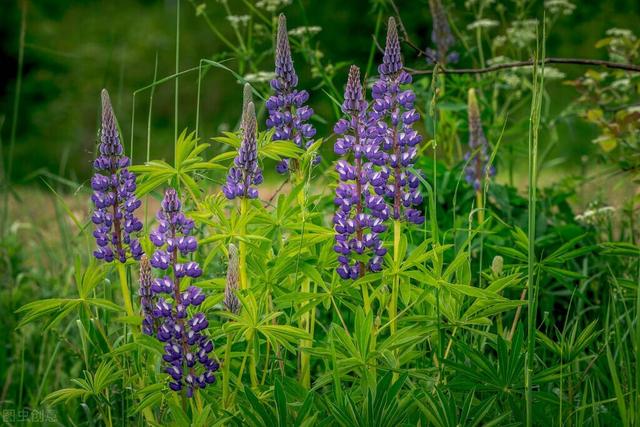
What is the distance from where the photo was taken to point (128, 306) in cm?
237

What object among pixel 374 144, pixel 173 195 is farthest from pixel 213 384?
pixel 374 144

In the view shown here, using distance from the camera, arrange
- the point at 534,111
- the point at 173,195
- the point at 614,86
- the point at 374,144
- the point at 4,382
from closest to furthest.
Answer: the point at 534,111 → the point at 173,195 → the point at 374,144 → the point at 4,382 → the point at 614,86

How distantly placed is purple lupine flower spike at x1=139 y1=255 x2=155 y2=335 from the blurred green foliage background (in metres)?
11.2

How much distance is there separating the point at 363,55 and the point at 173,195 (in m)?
12.4

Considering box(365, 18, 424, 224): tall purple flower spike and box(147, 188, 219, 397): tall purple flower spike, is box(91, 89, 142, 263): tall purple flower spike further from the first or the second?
box(365, 18, 424, 224): tall purple flower spike

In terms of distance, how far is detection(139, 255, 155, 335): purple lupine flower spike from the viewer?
2.20 m

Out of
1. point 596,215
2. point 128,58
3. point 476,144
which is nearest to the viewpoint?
point 476,144

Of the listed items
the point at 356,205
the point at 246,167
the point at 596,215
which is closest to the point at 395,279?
the point at 356,205

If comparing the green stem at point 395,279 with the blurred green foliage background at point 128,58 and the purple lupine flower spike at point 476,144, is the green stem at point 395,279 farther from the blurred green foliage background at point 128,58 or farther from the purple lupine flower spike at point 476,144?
the blurred green foliage background at point 128,58

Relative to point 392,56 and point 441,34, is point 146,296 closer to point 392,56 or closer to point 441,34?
point 392,56

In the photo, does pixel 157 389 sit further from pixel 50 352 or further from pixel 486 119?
pixel 486 119

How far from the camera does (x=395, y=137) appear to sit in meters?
2.34

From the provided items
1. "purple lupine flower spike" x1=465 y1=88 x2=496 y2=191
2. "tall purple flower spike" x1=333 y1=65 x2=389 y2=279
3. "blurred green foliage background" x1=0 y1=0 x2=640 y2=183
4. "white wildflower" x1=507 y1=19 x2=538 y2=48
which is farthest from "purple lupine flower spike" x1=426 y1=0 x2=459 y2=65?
"blurred green foliage background" x1=0 y1=0 x2=640 y2=183

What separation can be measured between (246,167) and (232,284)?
0.98ft
